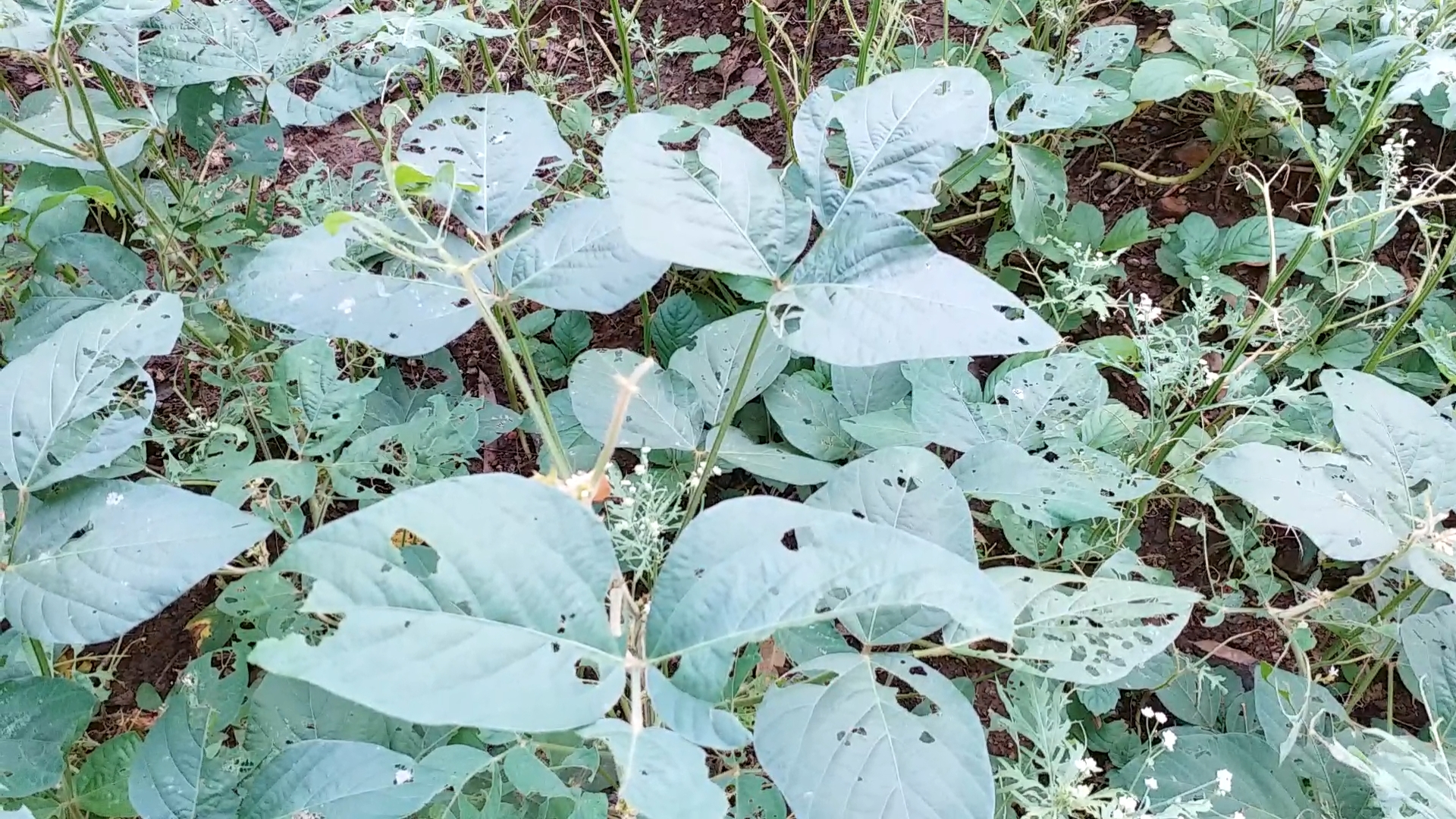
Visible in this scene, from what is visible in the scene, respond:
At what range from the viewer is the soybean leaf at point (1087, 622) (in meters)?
1.01

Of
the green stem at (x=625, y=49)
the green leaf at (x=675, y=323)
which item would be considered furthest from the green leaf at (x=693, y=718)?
the green stem at (x=625, y=49)

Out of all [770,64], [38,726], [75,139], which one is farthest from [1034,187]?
[38,726]

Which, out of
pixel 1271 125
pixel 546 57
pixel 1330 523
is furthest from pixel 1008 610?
pixel 546 57

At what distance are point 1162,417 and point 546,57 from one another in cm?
192

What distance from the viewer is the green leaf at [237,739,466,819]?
100 centimetres

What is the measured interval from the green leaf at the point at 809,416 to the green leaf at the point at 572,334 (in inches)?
18.4

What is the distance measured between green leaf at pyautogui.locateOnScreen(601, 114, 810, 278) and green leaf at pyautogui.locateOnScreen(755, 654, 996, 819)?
1.44 ft

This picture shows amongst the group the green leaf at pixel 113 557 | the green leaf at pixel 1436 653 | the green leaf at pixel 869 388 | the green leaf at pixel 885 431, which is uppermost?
the green leaf at pixel 113 557

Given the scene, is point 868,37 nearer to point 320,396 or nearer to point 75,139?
point 320,396

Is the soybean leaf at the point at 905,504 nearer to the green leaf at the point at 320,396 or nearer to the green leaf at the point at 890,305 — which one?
the green leaf at the point at 890,305

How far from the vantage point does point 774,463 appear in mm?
1499

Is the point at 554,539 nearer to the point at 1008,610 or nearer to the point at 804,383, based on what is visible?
the point at 1008,610

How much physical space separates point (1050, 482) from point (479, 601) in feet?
2.79

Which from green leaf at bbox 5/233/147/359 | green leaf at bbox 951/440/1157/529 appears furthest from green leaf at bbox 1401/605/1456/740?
green leaf at bbox 5/233/147/359
